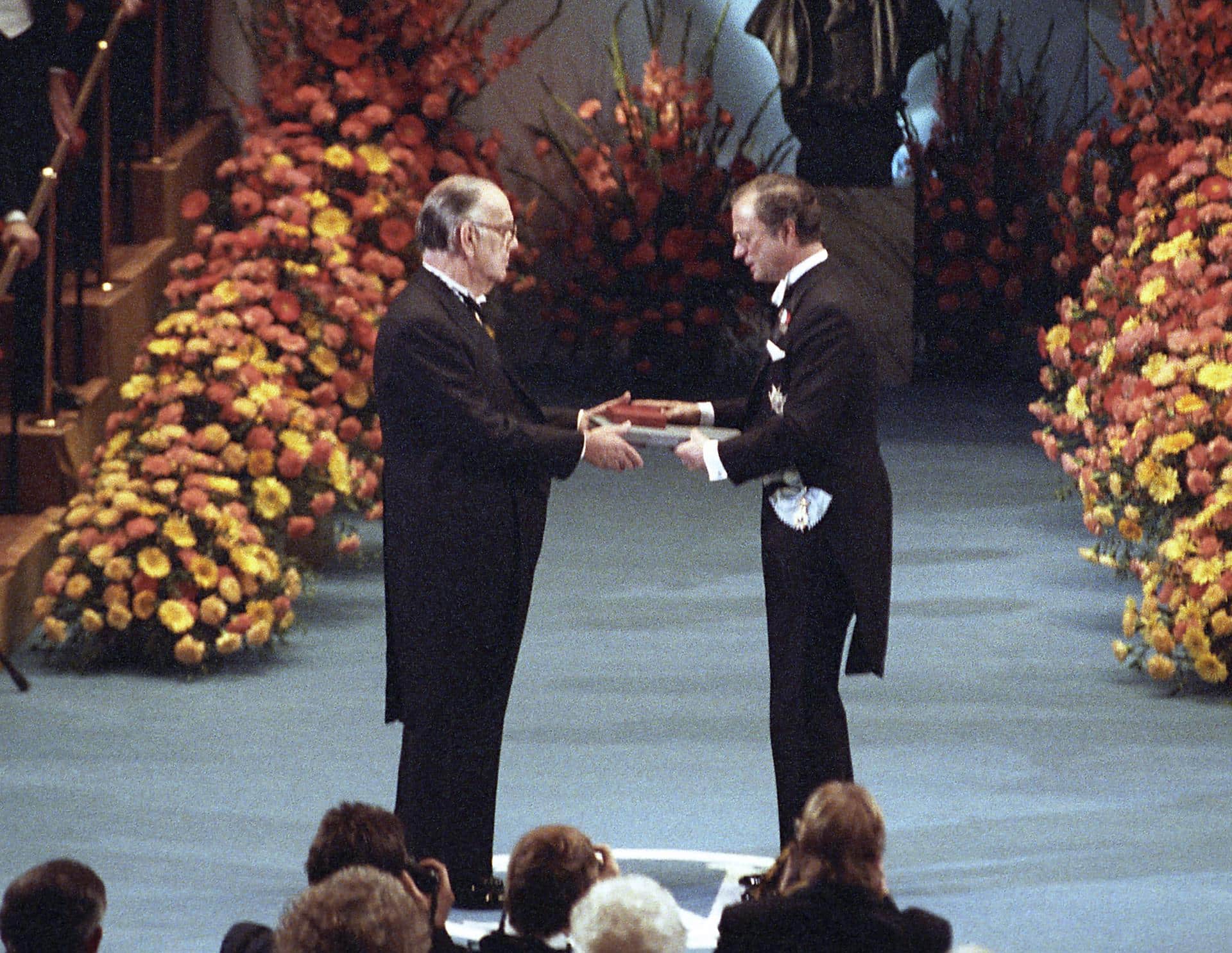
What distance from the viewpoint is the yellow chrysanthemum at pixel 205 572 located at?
17.7ft

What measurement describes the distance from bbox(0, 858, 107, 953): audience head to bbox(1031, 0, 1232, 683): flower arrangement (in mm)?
3270

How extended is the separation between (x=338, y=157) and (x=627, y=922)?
452cm

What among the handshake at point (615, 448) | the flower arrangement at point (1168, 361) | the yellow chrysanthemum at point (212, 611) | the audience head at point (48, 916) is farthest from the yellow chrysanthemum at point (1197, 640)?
Result: the audience head at point (48, 916)

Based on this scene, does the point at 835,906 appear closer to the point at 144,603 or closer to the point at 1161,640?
the point at 1161,640

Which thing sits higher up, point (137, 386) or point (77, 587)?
point (137, 386)

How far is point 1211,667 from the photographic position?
16.9 ft

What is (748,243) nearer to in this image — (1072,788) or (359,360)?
(1072,788)

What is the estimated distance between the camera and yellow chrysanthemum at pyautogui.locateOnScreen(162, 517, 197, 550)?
5414mm

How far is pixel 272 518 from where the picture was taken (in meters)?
5.75

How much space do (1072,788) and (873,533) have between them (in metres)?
1.03

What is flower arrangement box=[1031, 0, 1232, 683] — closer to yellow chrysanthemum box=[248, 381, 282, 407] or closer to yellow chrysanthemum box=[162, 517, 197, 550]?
yellow chrysanthemum box=[248, 381, 282, 407]

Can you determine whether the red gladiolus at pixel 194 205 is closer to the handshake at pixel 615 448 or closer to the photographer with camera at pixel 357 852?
the handshake at pixel 615 448

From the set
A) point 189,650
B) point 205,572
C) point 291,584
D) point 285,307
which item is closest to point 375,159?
point 285,307

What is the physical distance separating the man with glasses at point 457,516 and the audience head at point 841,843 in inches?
38.7
